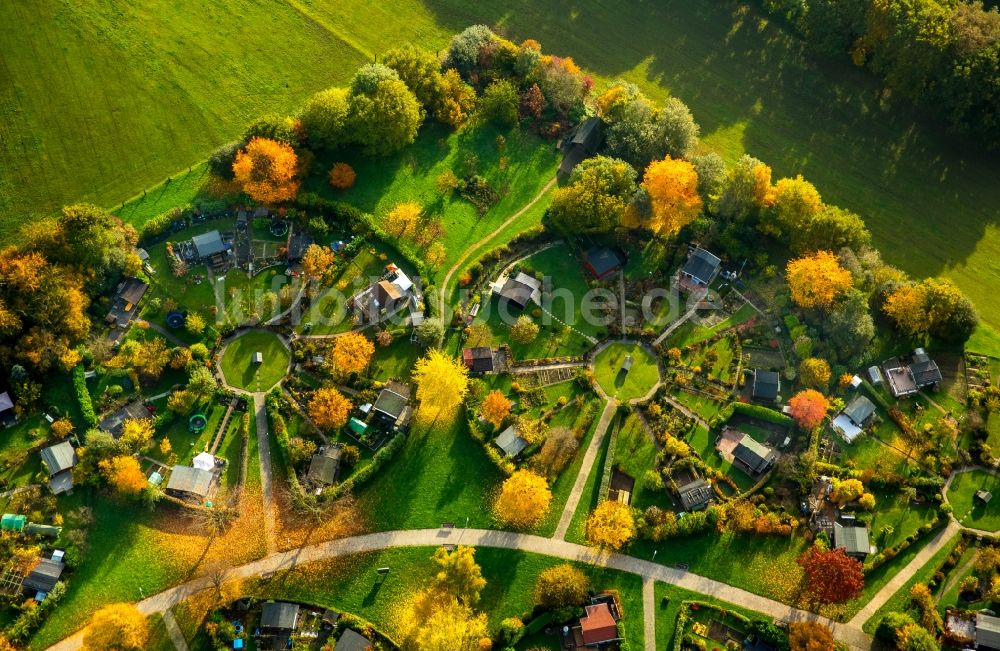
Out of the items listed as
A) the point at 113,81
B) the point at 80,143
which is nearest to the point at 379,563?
the point at 80,143

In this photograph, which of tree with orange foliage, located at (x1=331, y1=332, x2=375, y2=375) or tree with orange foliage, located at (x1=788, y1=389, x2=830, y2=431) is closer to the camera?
tree with orange foliage, located at (x1=788, y1=389, x2=830, y2=431)

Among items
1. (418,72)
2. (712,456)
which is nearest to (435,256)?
(418,72)

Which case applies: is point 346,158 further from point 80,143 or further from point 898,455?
point 898,455

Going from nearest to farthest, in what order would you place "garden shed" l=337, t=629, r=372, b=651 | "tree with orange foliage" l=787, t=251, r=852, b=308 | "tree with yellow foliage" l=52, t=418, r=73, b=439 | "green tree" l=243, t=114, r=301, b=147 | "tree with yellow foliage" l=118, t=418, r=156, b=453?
"garden shed" l=337, t=629, r=372, b=651
"tree with yellow foliage" l=118, t=418, r=156, b=453
"tree with yellow foliage" l=52, t=418, r=73, b=439
"tree with orange foliage" l=787, t=251, r=852, b=308
"green tree" l=243, t=114, r=301, b=147

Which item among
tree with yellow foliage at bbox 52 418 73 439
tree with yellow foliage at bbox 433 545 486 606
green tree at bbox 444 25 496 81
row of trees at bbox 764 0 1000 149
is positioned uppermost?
row of trees at bbox 764 0 1000 149

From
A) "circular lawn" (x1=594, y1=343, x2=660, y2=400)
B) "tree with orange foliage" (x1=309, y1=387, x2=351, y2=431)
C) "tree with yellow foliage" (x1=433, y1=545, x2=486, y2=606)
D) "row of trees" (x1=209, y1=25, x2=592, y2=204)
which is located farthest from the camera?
"row of trees" (x1=209, y1=25, x2=592, y2=204)

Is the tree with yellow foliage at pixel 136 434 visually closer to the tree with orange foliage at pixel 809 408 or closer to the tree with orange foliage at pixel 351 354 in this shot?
the tree with orange foliage at pixel 351 354

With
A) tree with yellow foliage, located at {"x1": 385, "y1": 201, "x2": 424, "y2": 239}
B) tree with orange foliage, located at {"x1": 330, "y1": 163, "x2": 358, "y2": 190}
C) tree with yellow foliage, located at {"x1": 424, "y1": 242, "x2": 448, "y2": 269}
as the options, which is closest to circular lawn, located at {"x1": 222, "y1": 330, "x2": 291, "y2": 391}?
tree with yellow foliage, located at {"x1": 385, "y1": 201, "x2": 424, "y2": 239}

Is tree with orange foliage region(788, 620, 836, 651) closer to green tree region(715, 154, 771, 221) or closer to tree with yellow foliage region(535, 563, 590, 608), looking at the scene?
tree with yellow foliage region(535, 563, 590, 608)
